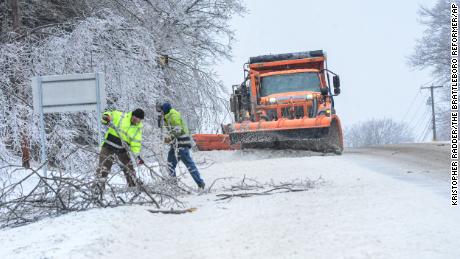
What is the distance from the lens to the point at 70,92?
983 centimetres

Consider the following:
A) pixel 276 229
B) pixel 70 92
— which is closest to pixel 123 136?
pixel 70 92

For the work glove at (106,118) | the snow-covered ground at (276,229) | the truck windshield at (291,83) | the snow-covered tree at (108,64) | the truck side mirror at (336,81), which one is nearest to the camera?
the snow-covered ground at (276,229)

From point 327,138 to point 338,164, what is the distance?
2.70m

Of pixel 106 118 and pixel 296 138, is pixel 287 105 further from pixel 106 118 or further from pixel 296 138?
pixel 106 118

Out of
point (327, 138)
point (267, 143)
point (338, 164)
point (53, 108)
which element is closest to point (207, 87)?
→ point (267, 143)

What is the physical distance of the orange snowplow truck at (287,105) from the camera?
55.6ft

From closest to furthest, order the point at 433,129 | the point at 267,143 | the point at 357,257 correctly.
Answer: the point at 357,257, the point at 267,143, the point at 433,129

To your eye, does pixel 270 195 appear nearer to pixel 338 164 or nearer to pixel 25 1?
pixel 338 164

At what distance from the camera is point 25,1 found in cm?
1683

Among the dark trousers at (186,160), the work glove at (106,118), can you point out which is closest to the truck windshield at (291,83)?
the dark trousers at (186,160)

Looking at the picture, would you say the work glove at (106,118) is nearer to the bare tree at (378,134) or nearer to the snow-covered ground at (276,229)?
the snow-covered ground at (276,229)

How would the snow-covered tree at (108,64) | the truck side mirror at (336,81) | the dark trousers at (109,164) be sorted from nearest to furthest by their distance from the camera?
Result: the dark trousers at (109,164)
the snow-covered tree at (108,64)
the truck side mirror at (336,81)

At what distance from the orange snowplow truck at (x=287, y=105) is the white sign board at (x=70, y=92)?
783 centimetres

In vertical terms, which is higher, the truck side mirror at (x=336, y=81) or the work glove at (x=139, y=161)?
the truck side mirror at (x=336, y=81)
